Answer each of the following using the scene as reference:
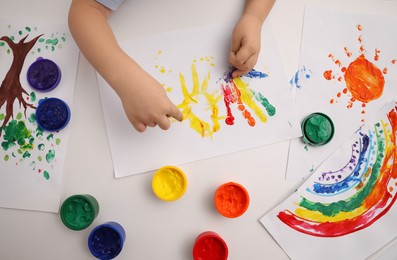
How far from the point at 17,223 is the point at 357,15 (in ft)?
2.82

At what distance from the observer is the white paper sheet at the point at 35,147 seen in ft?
2.15

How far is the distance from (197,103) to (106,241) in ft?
1.10

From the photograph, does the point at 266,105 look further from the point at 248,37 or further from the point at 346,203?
the point at 346,203

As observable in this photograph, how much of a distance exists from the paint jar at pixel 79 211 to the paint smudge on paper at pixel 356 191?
1.27 feet

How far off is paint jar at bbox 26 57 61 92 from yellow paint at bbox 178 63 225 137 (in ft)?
0.88

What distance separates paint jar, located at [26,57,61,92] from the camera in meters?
0.66

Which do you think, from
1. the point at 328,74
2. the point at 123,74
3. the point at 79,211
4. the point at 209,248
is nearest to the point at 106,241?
the point at 79,211

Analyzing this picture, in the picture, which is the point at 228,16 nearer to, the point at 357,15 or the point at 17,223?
the point at 357,15

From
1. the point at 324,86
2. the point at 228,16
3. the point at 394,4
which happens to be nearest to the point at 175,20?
the point at 228,16

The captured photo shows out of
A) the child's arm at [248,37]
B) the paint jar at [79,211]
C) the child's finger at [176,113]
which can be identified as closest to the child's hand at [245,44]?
the child's arm at [248,37]

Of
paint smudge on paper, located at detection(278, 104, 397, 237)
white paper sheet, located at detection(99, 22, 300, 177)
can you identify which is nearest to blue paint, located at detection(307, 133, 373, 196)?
paint smudge on paper, located at detection(278, 104, 397, 237)

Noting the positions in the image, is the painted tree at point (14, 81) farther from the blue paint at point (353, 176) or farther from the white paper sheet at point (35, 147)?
the blue paint at point (353, 176)

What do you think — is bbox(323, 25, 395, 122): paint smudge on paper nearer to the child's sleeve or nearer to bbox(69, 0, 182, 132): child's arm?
bbox(69, 0, 182, 132): child's arm

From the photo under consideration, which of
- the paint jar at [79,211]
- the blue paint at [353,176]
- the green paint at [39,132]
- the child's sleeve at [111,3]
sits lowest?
the blue paint at [353,176]
